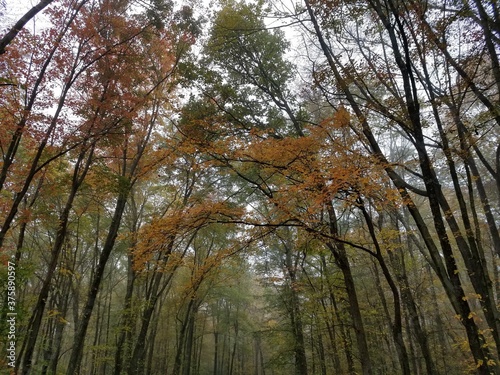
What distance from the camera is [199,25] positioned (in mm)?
8492

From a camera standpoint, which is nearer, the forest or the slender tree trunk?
the forest

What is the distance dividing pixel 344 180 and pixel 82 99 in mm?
7314

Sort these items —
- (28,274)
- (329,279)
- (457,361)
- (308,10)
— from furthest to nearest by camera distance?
(457,361) → (329,279) → (308,10) → (28,274)

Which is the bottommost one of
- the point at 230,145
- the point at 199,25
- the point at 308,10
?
the point at 230,145

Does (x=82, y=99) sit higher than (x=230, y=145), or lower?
higher

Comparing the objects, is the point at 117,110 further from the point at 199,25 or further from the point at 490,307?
the point at 490,307

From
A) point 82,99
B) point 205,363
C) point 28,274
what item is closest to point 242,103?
point 82,99

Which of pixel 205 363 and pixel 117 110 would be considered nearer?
pixel 117 110

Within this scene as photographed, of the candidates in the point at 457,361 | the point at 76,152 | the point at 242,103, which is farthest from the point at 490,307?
the point at 457,361

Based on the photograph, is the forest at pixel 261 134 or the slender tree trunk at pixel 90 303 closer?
the forest at pixel 261 134

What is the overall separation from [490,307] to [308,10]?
747 cm

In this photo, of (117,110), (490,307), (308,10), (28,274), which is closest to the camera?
(490,307)

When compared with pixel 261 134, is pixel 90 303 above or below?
below

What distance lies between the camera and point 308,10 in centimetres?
683
